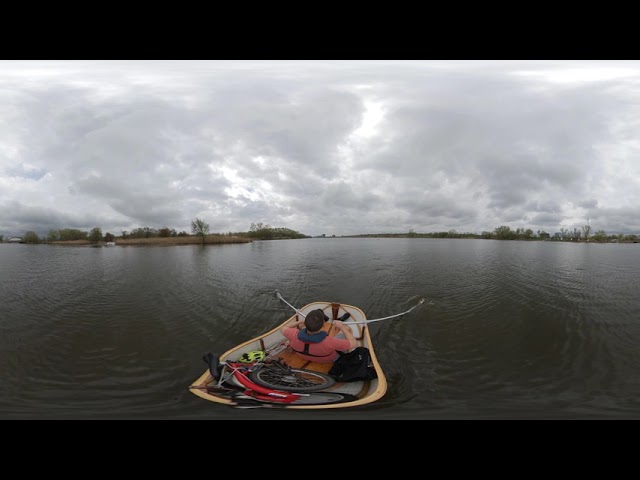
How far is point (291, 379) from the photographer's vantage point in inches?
215

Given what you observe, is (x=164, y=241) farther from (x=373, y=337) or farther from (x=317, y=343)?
(x=317, y=343)

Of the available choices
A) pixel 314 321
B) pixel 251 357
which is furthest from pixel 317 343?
pixel 251 357

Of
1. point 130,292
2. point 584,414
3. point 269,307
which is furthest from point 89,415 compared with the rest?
point 130,292

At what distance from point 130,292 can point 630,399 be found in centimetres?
2115

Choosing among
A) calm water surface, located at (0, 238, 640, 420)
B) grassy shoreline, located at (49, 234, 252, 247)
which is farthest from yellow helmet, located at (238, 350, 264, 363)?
grassy shoreline, located at (49, 234, 252, 247)

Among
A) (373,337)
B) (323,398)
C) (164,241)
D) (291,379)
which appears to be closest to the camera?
(323,398)

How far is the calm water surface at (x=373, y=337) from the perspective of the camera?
5848mm

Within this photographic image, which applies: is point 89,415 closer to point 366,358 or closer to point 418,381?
point 366,358

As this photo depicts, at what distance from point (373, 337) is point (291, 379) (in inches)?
203

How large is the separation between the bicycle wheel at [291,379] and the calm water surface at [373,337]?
0.56 m

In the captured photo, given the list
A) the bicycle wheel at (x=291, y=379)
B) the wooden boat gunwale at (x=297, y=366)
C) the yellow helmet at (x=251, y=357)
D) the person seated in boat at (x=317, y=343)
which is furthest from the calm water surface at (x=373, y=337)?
the person seated in boat at (x=317, y=343)

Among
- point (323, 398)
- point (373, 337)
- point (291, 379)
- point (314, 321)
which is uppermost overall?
point (314, 321)

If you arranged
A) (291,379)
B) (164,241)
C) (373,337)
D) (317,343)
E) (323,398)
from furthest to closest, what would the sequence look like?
1. (164,241)
2. (373,337)
3. (317,343)
4. (291,379)
5. (323,398)

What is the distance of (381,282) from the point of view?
19.0 metres
